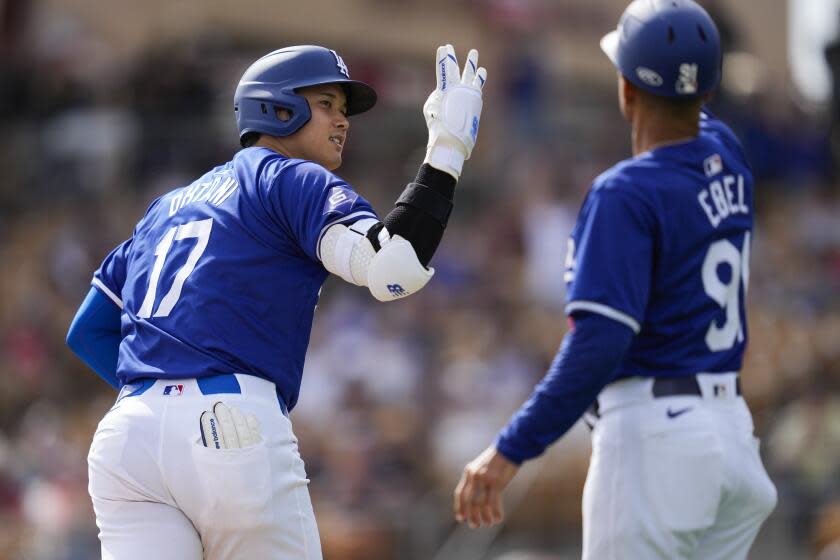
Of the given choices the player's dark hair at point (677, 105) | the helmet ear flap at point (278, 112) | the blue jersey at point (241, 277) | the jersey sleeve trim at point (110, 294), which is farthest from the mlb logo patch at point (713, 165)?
the jersey sleeve trim at point (110, 294)

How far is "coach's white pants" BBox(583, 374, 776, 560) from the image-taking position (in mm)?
4363

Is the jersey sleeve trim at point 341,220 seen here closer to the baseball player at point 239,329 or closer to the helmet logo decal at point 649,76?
the baseball player at point 239,329

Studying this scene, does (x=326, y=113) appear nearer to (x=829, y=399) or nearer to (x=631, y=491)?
(x=631, y=491)

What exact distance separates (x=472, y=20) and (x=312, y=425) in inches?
466

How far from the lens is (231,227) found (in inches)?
175

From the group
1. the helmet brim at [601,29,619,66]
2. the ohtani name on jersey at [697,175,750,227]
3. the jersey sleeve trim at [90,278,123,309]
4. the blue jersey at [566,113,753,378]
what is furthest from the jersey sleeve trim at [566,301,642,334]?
the jersey sleeve trim at [90,278,123,309]

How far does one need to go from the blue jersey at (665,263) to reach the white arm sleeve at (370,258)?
0.60 meters

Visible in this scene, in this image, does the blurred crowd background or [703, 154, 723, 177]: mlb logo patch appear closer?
[703, 154, 723, 177]: mlb logo patch

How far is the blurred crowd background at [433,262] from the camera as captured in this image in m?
10.5

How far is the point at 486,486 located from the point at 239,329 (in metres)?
0.98

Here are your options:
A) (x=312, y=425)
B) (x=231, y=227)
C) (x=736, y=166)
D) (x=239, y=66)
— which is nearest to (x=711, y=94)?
(x=736, y=166)

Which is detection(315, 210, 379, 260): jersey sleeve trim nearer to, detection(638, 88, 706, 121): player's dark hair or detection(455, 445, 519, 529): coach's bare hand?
detection(455, 445, 519, 529): coach's bare hand

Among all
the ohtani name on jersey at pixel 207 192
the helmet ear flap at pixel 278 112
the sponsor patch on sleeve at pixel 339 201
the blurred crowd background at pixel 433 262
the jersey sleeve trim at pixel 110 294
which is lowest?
the blurred crowd background at pixel 433 262

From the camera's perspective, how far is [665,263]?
14.7ft
